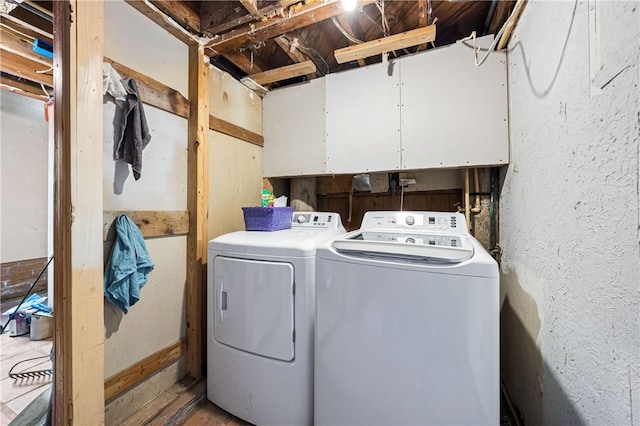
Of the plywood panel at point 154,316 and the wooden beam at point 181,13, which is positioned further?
the wooden beam at point 181,13

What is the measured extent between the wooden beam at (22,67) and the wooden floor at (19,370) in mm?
2492

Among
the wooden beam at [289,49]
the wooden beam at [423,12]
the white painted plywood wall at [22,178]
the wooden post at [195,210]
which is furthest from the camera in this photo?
the white painted plywood wall at [22,178]

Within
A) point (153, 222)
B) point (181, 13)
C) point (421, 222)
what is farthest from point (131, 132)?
point (421, 222)

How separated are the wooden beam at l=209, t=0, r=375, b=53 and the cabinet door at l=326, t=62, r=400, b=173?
0.54 metres

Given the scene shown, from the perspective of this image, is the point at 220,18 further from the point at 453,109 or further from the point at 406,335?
the point at 406,335

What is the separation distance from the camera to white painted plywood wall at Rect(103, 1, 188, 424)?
1354 mm

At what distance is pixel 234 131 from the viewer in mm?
2125

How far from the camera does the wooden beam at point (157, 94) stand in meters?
1.41

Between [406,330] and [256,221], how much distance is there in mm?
1241

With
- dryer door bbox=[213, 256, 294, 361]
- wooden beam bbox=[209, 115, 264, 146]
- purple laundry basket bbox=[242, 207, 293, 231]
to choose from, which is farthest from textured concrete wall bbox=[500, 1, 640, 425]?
wooden beam bbox=[209, 115, 264, 146]

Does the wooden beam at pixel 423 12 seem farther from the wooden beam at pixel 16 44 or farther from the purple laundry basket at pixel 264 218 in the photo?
the wooden beam at pixel 16 44

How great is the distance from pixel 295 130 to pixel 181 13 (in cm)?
110

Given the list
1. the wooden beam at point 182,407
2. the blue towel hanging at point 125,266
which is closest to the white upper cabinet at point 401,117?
the blue towel hanging at point 125,266

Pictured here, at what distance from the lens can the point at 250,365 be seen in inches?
56.2
